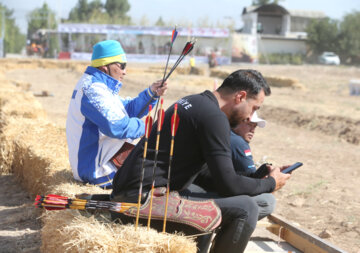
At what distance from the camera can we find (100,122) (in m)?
4.27

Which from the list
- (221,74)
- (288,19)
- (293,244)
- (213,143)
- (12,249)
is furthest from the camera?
(288,19)

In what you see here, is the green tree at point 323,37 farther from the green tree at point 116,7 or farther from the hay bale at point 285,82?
the green tree at point 116,7

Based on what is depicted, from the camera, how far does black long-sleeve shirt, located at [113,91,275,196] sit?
3189 millimetres

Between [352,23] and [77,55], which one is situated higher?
[352,23]

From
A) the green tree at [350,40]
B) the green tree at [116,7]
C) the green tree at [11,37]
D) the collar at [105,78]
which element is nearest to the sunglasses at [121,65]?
the collar at [105,78]

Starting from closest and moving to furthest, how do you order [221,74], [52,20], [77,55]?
[221,74]
[77,55]
[52,20]

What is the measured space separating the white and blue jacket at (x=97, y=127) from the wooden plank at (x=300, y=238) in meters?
1.69

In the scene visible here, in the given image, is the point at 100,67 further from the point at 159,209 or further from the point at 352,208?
the point at 352,208

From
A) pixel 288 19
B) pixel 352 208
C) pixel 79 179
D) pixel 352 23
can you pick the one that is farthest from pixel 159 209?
pixel 288 19

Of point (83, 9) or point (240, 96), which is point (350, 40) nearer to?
point (83, 9)

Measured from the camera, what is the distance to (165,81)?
4.70m

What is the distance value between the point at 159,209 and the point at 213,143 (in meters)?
0.57

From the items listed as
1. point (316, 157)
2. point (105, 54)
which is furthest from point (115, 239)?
point (316, 157)

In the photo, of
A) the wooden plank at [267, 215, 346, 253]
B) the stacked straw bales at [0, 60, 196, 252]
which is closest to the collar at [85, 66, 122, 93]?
the stacked straw bales at [0, 60, 196, 252]
